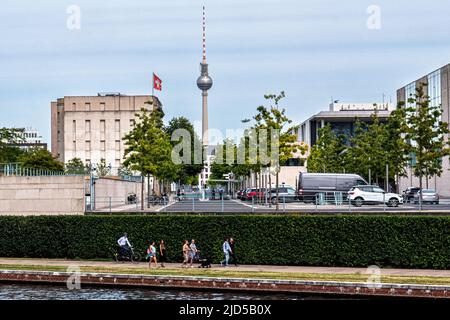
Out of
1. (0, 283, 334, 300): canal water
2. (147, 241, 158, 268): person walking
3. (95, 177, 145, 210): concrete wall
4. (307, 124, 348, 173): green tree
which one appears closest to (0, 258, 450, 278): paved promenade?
(147, 241, 158, 268): person walking

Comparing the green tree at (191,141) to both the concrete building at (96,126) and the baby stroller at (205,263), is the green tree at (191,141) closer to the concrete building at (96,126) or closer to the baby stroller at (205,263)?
the concrete building at (96,126)

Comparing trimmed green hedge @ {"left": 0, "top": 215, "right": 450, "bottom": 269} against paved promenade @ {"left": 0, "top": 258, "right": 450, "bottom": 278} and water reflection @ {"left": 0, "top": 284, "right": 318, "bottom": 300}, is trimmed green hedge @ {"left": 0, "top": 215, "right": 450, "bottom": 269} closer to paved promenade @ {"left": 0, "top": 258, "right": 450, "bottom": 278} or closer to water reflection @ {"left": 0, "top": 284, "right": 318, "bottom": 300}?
paved promenade @ {"left": 0, "top": 258, "right": 450, "bottom": 278}

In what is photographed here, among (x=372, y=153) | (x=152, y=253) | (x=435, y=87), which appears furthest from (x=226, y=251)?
(x=435, y=87)

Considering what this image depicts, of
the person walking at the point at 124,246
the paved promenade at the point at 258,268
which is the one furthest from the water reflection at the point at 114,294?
the person walking at the point at 124,246

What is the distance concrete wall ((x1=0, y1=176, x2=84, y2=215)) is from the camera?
182ft

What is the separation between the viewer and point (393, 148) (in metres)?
84.1

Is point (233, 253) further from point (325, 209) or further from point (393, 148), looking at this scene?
point (393, 148)

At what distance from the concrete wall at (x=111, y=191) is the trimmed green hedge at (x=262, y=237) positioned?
9.51m

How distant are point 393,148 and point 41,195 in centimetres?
4027
